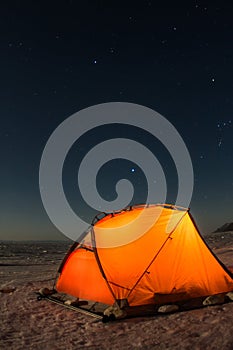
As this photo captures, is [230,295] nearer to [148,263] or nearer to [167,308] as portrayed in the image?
[167,308]

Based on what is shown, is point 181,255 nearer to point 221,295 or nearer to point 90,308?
point 221,295

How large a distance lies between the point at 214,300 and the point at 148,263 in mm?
1731

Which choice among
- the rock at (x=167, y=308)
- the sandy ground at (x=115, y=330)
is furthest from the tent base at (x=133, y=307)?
the sandy ground at (x=115, y=330)

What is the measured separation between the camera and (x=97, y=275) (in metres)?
8.26

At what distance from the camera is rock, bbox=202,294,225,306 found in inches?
298

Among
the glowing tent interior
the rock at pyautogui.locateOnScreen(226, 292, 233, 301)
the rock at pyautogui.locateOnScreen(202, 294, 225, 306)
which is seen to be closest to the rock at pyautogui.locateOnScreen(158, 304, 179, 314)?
the glowing tent interior

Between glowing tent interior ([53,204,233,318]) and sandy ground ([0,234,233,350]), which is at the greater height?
glowing tent interior ([53,204,233,318])

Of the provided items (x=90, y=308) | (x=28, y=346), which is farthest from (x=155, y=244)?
(x=28, y=346)

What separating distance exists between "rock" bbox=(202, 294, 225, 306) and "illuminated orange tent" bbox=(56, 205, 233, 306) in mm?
420

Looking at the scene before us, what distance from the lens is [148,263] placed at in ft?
26.4

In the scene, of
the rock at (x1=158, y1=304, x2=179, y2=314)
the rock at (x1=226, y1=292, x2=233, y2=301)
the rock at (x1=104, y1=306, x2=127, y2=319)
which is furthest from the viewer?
the rock at (x1=226, y1=292, x2=233, y2=301)

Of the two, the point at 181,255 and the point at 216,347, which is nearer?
the point at 216,347

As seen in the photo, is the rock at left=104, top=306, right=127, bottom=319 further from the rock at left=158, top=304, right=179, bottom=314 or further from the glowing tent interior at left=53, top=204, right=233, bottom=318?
the rock at left=158, top=304, right=179, bottom=314

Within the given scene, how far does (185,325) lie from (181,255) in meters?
2.21
